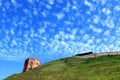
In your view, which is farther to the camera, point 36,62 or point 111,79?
point 36,62

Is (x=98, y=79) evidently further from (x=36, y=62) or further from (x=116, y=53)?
(x=36, y=62)

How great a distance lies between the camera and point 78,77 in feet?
242

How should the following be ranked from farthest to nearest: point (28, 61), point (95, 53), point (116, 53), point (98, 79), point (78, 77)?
point (28, 61), point (95, 53), point (116, 53), point (78, 77), point (98, 79)

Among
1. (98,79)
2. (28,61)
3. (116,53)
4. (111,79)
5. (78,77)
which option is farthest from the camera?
(28,61)

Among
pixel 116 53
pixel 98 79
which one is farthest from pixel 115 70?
pixel 116 53

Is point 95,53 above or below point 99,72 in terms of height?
above

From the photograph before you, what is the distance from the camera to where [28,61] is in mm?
134750

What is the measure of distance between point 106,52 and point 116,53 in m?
6.47

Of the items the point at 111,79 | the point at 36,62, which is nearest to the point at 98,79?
the point at 111,79

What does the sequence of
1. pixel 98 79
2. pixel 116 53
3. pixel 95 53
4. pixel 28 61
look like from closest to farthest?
pixel 98 79 < pixel 116 53 < pixel 95 53 < pixel 28 61

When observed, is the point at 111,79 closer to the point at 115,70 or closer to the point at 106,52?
the point at 115,70

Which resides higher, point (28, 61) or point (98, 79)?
point (28, 61)

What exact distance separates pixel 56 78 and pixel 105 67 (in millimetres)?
14314

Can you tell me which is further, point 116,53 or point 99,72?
point 116,53
